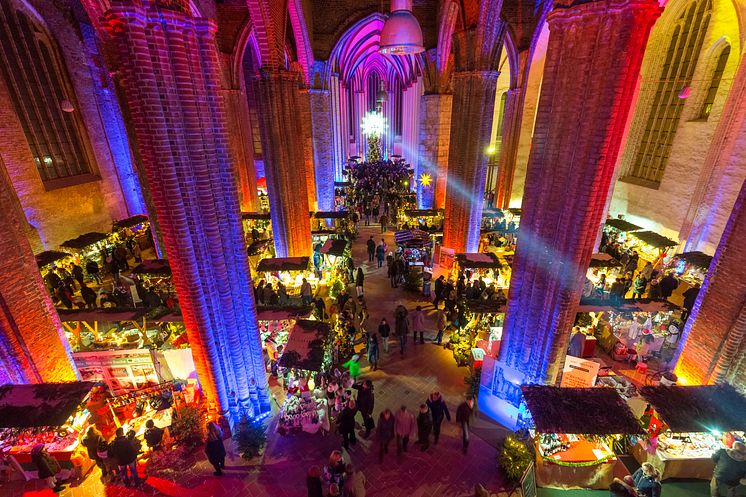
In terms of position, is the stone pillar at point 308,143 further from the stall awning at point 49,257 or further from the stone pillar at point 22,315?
the stone pillar at point 22,315

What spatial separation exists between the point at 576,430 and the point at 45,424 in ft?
27.8

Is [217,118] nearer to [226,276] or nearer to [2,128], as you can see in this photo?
[226,276]

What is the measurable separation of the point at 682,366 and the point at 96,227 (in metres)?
22.9

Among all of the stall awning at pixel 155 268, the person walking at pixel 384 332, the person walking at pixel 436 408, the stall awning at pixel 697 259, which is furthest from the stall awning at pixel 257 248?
the stall awning at pixel 697 259

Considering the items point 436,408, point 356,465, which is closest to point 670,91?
point 436,408

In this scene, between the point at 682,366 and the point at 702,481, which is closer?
the point at 702,481

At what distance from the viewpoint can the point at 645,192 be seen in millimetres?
17109

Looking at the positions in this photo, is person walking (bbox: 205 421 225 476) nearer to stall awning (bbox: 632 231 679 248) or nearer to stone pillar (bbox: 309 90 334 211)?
stone pillar (bbox: 309 90 334 211)

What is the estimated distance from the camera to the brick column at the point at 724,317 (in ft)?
22.4

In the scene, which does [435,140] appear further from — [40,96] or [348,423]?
[40,96]

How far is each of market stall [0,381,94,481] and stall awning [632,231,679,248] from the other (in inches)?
714

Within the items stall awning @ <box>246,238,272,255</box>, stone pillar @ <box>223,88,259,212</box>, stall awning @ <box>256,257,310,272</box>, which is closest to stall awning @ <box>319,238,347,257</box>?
stall awning @ <box>256,257,310,272</box>

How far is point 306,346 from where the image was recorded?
788cm

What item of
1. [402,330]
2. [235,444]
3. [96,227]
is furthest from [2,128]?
[402,330]
